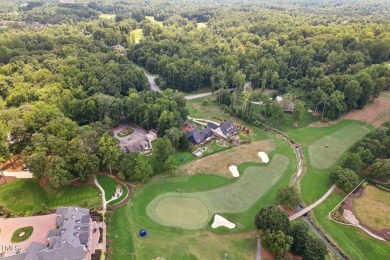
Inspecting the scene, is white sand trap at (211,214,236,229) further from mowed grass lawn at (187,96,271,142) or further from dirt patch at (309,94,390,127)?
dirt patch at (309,94,390,127)

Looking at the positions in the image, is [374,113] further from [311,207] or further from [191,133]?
[191,133]

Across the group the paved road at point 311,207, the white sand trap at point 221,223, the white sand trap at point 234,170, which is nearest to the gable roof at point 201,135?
the white sand trap at point 234,170

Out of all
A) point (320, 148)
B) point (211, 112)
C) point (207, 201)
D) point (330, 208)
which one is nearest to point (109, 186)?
point (207, 201)

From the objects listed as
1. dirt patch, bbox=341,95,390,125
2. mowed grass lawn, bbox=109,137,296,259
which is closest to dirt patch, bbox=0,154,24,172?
mowed grass lawn, bbox=109,137,296,259

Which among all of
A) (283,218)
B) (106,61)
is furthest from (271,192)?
(106,61)

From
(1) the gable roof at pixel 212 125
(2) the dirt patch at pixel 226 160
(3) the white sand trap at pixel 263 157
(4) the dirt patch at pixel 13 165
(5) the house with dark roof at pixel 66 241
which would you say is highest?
(5) the house with dark roof at pixel 66 241

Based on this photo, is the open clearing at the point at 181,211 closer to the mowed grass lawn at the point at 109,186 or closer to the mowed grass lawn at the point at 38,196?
the mowed grass lawn at the point at 109,186
